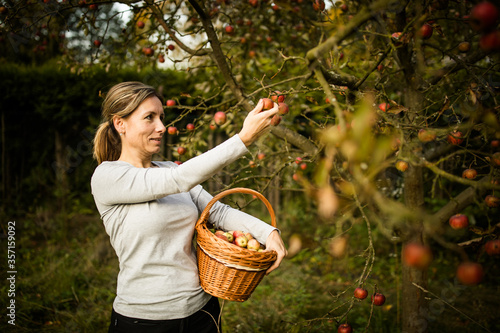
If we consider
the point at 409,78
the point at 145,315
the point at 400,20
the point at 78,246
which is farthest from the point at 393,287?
the point at 78,246

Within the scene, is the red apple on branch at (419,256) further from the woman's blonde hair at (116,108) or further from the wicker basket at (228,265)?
the woman's blonde hair at (116,108)

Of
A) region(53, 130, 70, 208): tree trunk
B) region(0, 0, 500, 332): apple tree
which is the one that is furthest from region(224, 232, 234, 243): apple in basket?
region(53, 130, 70, 208): tree trunk

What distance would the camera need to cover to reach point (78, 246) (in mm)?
4082

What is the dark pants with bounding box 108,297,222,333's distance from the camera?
1262 millimetres

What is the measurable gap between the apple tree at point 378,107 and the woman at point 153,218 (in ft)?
0.86

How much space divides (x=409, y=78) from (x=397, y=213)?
160 centimetres

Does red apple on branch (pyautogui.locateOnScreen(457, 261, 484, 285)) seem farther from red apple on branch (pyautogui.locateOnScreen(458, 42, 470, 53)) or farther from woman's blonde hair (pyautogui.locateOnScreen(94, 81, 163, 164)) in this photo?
red apple on branch (pyautogui.locateOnScreen(458, 42, 470, 53))

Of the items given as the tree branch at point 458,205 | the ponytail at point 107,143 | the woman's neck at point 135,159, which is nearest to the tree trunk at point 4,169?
the ponytail at point 107,143

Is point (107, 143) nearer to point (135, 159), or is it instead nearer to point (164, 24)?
point (135, 159)

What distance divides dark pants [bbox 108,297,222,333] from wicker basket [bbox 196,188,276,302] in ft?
0.48

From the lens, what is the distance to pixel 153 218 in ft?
4.11

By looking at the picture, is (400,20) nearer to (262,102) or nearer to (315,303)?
(262,102)

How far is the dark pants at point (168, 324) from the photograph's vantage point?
4.14 feet

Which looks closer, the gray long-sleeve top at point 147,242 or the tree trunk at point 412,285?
the gray long-sleeve top at point 147,242
